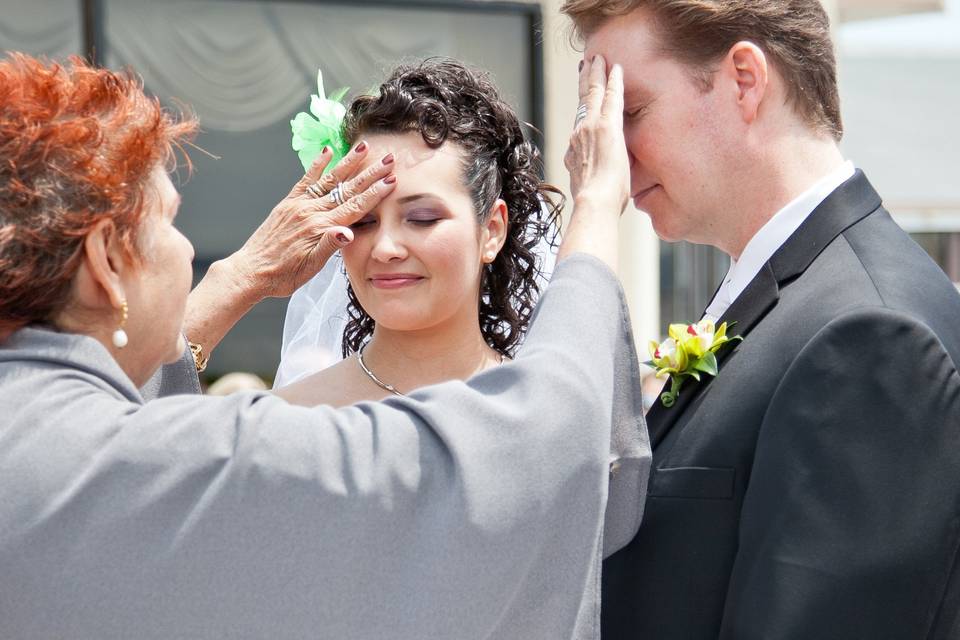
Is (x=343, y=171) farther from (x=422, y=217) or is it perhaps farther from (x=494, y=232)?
(x=494, y=232)

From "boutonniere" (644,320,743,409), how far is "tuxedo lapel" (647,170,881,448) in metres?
0.02

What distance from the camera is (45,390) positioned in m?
1.49

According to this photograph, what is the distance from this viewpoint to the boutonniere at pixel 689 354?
1996 millimetres

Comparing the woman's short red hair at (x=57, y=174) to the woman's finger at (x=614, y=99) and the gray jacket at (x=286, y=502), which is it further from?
the woman's finger at (x=614, y=99)

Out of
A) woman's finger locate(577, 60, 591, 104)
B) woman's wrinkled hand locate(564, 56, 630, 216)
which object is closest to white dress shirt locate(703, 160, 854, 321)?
woman's wrinkled hand locate(564, 56, 630, 216)

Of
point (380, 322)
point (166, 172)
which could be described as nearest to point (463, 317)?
point (380, 322)

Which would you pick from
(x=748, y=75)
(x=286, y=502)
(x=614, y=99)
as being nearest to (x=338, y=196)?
(x=614, y=99)

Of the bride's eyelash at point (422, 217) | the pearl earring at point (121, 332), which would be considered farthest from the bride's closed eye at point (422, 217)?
the pearl earring at point (121, 332)

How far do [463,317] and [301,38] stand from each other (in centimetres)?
383

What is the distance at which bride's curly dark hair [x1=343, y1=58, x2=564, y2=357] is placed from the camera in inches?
115

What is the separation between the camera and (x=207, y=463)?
1.46 m

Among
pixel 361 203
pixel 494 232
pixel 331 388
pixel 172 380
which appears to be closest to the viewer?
pixel 172 380

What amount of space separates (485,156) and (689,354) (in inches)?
45.1

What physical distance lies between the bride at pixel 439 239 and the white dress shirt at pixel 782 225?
2.99 feet
